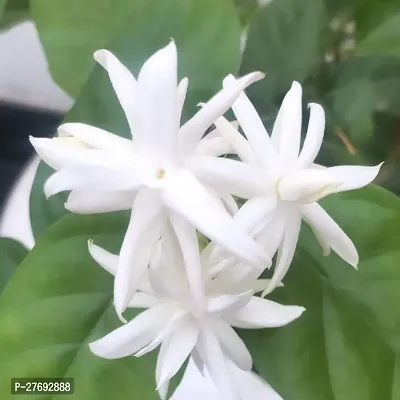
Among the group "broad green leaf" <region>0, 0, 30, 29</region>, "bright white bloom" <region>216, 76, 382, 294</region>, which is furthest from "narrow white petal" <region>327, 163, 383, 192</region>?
"broad green leaf" <region>0, 0, 30, 29</region>

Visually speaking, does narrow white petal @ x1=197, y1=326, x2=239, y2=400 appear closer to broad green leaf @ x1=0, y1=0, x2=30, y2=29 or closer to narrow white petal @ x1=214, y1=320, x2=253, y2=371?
narrow white petal @ x1=214, y1=320, x2=253, y2=371

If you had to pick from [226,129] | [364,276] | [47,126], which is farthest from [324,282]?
[47,126]

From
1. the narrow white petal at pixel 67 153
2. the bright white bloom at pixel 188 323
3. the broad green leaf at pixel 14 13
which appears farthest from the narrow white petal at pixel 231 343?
the broad green leaf at pixel 14 13

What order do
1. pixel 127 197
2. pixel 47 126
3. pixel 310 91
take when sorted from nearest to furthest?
pixel 127 197 → pixel 310 91 → pixel 47 126

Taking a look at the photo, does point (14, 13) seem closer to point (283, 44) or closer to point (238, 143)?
point (283, 44)

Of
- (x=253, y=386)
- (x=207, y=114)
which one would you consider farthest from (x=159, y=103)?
(x=253, y=386)

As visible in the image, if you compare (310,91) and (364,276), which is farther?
(310,91)

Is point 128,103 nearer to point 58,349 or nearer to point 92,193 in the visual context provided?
point 92,193
